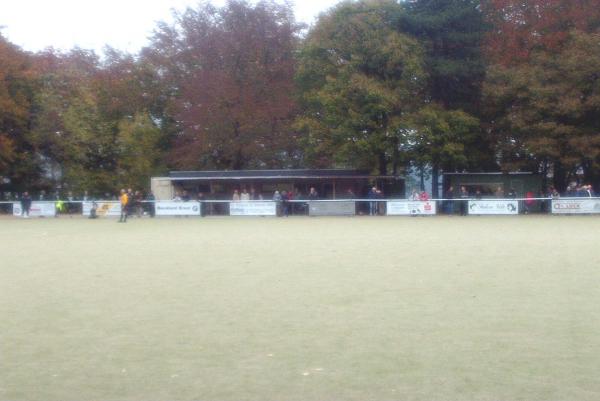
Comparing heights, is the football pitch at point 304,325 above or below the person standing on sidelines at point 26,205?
below

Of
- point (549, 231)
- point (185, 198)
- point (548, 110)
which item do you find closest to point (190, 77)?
point (185, 198)

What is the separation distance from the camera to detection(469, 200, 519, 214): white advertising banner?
38906 millimetres

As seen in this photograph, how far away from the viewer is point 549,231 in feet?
85.5

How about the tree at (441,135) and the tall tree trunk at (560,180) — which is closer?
the tree at (441,135)

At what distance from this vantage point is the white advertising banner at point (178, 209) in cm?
4166

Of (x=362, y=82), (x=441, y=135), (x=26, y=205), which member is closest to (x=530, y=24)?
(x=441, y=135)

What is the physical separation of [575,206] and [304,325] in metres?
31.4

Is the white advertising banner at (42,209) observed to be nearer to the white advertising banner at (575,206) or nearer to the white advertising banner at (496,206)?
the white advertising banner at (496,206)

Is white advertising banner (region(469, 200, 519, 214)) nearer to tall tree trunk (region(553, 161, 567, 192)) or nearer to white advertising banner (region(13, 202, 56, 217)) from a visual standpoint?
tall tree trunk (region(553, 161, 567, 192))

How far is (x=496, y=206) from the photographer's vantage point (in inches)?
1542

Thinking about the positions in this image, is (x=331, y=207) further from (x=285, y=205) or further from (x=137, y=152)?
(x=137, y=152)

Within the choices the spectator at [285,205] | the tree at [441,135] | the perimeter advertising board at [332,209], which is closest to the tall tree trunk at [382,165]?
the tree at [441,135]

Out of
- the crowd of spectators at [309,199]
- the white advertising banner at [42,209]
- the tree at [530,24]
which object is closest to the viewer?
the crowd of spectators at [309,199]

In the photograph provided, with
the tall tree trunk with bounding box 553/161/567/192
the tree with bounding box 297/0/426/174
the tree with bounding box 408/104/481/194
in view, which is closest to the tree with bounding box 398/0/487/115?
the tree with bounding box 297/0/426/174
